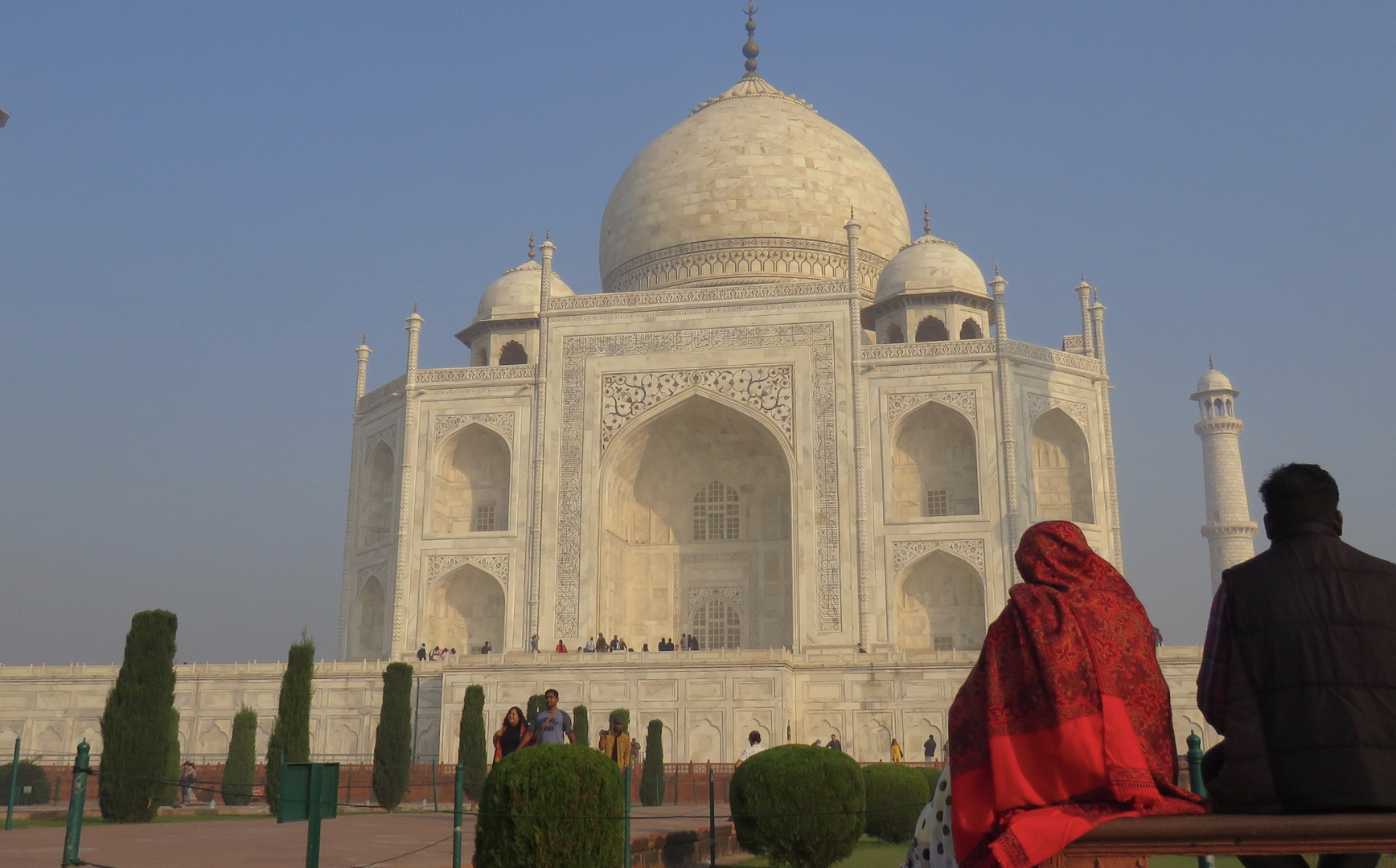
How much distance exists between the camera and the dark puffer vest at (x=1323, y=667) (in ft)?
9.48

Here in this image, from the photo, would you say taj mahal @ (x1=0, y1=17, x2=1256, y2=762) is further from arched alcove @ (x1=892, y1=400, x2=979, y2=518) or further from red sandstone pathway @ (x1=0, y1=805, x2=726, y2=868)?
red sandstone pathway @ (x1=0, y1=805, x2=726, y2=868)

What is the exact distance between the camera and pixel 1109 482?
23.9m

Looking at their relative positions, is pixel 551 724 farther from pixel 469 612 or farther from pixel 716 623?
pixel 716 623

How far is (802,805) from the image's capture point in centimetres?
765

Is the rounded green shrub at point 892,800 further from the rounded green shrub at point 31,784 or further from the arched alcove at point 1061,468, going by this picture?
the arched alcove at point 1061,468

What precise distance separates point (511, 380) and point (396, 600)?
4515 millimetres

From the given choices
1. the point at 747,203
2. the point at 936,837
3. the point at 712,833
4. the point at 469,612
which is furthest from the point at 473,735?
the point at 747,203

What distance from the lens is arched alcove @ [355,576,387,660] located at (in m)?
25.3

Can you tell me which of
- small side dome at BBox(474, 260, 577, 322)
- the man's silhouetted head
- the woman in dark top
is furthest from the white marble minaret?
the man's silhouetted head

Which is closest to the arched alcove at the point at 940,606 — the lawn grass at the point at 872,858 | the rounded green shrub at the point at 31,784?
the lawn grass at the point at 872,858

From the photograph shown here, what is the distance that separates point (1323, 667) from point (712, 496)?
23197 millimetres

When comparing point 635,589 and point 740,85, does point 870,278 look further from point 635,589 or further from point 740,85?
point 635,589

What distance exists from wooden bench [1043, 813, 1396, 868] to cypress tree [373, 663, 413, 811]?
1235 centimetres

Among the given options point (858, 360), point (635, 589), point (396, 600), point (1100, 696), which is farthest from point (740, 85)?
point (1100, 696)
